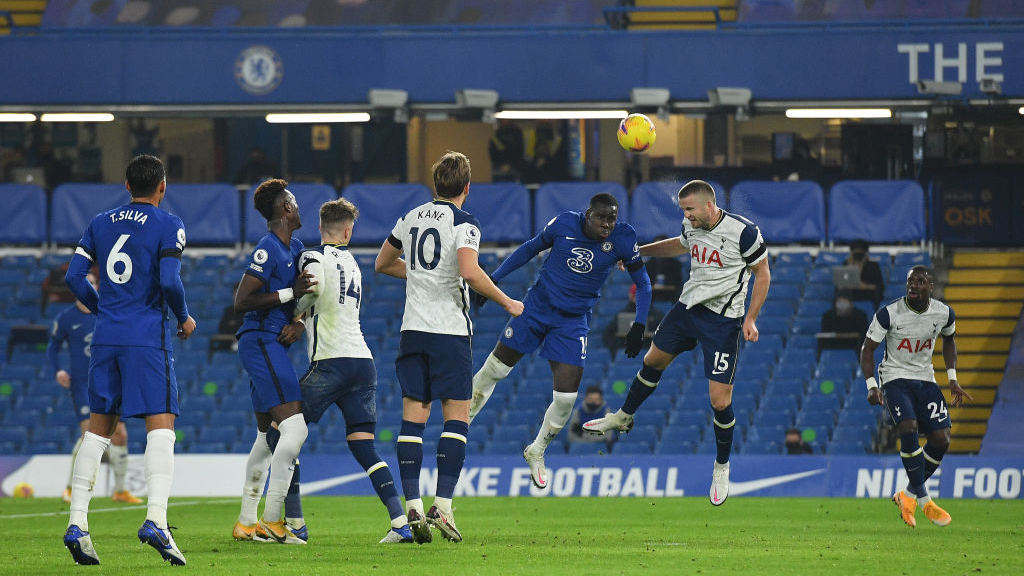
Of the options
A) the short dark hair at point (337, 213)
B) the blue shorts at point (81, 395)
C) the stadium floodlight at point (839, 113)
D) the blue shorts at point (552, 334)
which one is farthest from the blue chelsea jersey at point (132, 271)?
the stadium floodlight at point (839, 113)

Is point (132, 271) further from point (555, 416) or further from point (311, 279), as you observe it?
point (555, 416)

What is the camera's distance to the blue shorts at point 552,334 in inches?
459

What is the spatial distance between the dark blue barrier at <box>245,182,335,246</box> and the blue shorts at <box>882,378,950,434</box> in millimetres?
12476

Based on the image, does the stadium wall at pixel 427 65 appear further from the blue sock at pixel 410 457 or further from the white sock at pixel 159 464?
the white sock at pixel 159 464

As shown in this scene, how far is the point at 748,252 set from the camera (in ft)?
37.3

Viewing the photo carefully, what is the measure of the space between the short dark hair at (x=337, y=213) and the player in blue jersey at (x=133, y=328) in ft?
4.29

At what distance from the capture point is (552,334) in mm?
11703

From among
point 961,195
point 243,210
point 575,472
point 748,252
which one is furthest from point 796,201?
point 748,252

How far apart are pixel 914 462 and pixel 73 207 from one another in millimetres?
16784

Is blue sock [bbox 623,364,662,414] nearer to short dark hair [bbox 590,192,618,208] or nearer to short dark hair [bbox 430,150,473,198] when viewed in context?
short dark hair [bbox 590,192,618,208]

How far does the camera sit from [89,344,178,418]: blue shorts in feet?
27.1

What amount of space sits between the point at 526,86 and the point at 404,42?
7.66 ft

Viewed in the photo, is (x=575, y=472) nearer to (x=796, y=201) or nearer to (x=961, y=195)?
(x=796, y=201)

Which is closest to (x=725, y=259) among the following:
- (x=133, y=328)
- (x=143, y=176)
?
(x=143, y=176)
